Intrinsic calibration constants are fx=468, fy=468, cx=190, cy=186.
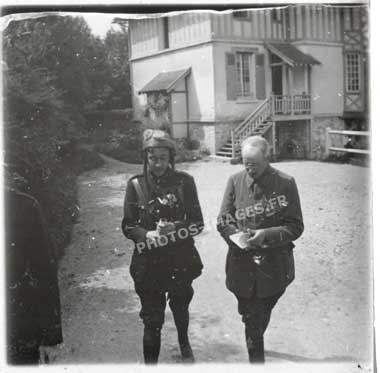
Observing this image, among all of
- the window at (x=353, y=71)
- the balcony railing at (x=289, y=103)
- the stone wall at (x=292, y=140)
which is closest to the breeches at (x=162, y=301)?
the stone wall at (x=292, y=140)

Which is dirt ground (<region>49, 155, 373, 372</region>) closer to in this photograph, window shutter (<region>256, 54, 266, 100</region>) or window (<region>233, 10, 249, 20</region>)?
window shutter (<region>256, 54, 266, 100</region>)

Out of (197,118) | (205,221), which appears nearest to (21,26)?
(197,118)

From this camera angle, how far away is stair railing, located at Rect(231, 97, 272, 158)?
3000 mm

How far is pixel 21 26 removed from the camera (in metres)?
2.89

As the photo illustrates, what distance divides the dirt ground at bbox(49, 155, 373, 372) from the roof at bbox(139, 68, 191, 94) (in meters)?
0.52

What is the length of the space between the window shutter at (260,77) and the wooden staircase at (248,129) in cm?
12

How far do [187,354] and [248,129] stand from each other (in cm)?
146

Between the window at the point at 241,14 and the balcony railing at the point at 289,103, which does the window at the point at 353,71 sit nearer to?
the balcony railing at the point at 289,103

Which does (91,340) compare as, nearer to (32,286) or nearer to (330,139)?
(32,286)

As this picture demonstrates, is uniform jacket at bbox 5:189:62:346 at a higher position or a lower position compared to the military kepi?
lower

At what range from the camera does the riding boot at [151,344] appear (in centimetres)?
280

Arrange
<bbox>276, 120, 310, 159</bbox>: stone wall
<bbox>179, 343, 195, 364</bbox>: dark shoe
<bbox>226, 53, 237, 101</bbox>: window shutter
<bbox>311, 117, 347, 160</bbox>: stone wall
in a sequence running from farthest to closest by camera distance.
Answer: <bbox>226, 53, 237, 101</bbox>: window shutter, <bbox>311, 117, 347, 160</bbox>: stone wall, <bbox>276, 120, 310, 159</bbox>: stone wall, <bbox>179, 343, 195, 364</bbox>: dark shoe

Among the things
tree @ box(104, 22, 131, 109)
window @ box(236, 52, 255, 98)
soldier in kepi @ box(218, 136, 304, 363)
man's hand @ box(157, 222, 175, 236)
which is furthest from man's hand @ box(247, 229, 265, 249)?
tree @ box(104, 22, 131, 109)

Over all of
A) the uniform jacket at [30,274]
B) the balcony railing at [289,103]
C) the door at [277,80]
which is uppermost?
the door at [277,80]
